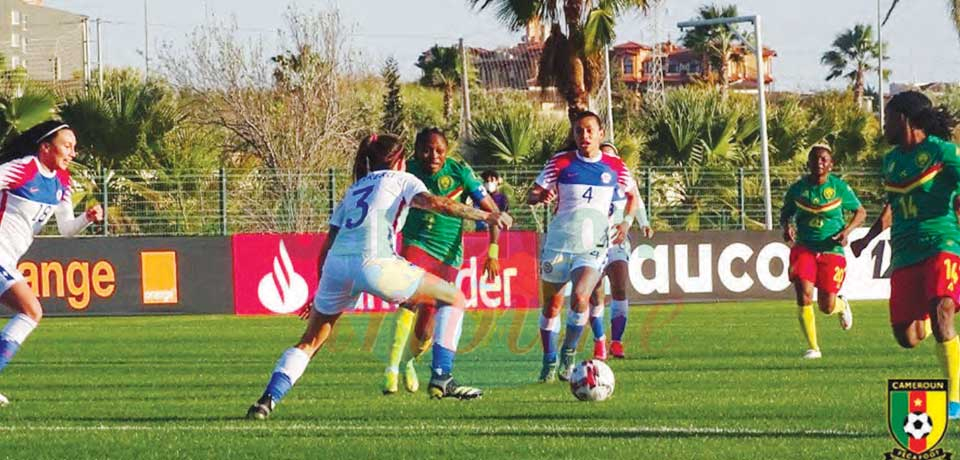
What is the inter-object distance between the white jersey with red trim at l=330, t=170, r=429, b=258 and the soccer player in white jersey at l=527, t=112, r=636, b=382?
103 inches

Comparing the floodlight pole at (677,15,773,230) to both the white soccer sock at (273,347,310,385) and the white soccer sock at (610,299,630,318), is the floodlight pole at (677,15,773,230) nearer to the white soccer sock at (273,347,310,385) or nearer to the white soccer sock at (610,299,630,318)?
the white soccer sock at (610,299,630,318)

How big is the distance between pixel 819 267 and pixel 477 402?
237 inches

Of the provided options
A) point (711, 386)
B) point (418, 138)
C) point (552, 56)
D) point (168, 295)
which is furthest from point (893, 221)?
point (552, 56)

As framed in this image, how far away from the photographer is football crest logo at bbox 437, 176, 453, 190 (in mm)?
13367

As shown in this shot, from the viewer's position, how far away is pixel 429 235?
529 inches

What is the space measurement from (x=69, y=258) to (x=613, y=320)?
1267 cm

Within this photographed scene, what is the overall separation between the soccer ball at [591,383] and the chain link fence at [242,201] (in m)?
19.0

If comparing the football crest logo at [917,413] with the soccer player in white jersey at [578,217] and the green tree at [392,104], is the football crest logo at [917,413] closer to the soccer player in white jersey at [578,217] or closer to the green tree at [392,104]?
the soccer player in white jersey at [578,217]

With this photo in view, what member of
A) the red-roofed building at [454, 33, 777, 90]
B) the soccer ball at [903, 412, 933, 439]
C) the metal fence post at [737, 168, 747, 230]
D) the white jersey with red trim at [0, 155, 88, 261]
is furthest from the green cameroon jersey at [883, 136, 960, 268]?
the red-roofed building at [454, 33, 777, 90]

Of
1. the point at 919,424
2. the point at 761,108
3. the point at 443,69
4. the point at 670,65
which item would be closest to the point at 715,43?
the point at 443,69

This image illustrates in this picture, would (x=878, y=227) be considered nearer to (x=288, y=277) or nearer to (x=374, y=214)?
(x=374, y=214)

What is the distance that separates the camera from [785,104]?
140 ft

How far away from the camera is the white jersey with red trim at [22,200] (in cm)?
1237

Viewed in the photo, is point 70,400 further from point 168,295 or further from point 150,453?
point 168,295
